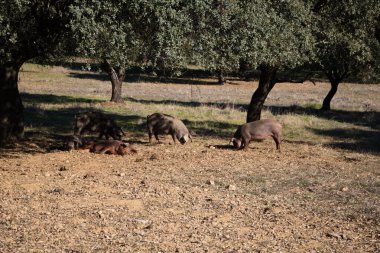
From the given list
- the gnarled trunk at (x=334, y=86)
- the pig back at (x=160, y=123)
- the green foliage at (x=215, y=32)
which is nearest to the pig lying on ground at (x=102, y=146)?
the pig back at (x=160, y=123)

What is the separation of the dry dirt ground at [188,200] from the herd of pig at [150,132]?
1.42ft

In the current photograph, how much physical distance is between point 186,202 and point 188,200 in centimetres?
13

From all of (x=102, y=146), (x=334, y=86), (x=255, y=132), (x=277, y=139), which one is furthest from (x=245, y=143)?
(x=334, y=86)

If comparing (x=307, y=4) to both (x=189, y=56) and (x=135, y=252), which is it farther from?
(x=135, y=252)

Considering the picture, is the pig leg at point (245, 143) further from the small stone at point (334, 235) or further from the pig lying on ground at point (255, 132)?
the small stone at point (334, 235)

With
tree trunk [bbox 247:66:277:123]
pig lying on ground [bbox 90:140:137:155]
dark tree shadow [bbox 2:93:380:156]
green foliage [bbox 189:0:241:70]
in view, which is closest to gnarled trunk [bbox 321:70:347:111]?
dark tree shadow [bbox 2:93:380:156]

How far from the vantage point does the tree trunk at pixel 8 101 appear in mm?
14875

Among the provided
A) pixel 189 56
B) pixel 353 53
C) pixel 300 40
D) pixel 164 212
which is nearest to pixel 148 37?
pixel 189 56

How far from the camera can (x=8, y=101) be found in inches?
591

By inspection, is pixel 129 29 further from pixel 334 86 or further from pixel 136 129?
pixel 334 86

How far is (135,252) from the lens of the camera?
7.16 meters

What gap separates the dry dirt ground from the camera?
768 centimetres

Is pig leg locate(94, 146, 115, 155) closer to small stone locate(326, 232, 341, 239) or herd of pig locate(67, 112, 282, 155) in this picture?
herd of pig locate(67, 112, 282, 155)

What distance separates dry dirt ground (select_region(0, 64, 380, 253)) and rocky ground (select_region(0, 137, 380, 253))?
0.02 metres
